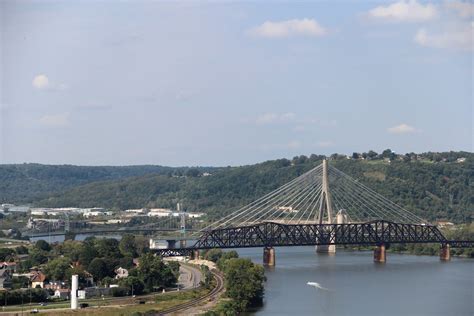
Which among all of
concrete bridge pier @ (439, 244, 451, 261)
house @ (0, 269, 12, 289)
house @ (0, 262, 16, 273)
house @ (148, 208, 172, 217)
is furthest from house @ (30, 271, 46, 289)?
house @ (148, 208, 172, 217)

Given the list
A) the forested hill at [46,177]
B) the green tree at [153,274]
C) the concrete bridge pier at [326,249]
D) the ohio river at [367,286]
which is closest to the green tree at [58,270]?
the green tree at [153,274]

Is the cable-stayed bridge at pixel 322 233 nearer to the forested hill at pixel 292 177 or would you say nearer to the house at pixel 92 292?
the forested hill at pixel 292 177

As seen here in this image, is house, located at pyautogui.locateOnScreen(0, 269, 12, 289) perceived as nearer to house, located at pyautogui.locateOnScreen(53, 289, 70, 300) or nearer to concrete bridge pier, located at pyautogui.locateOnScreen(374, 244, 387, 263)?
house, located at pyautogui.locateOnScreen(53, 289, 70, 300)

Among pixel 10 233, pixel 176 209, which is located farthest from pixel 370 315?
pixel 176 209

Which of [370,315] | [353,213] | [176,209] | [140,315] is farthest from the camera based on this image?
[176,209]

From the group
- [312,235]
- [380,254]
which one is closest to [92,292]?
[380,254]

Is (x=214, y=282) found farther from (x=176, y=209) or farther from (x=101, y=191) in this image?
(x=101, y=191)

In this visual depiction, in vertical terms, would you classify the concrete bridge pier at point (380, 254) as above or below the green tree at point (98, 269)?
above

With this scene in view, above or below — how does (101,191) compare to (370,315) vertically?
above
